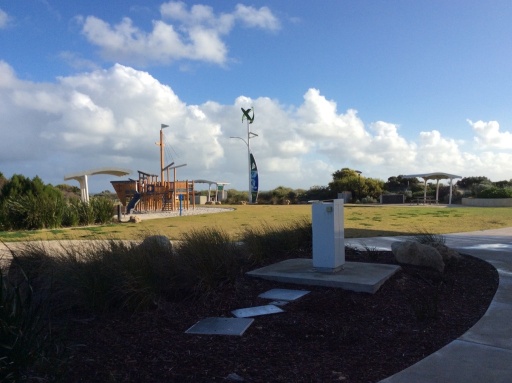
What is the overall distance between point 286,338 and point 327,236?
263 cm

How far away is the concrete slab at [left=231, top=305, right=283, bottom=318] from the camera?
5.53 metres

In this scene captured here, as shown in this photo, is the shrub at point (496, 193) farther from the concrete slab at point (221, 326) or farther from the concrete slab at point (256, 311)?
the concrete slab at point (221, 326)

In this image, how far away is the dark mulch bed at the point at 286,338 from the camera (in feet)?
12.9

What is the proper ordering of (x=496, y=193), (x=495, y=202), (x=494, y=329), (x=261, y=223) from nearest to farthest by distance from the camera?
1. (x=494, y=329)
2. (x=261, y=223)
3. (x=495, y=202)
4. (x=496, y=193)

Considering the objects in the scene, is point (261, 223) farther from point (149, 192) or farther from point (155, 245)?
point (149, 192)

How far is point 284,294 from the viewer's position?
6.38 meters

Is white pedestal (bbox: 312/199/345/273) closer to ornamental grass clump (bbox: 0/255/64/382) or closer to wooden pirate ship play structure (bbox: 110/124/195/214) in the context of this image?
ornamental grass clump (bbox: 0/255/64/382)

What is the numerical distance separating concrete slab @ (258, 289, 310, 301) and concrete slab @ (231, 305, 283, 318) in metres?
0.39

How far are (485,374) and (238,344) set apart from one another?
217cm

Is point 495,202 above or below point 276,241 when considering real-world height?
above

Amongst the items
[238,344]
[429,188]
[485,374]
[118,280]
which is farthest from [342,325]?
[429,188]

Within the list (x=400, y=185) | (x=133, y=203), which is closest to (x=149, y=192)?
(x=133, y=203)

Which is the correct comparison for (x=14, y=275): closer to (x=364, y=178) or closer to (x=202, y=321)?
(x=202, y=321)

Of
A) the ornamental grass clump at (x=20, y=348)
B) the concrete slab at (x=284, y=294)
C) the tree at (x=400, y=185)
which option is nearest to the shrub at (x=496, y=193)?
the tree at (x=400, y=185)
